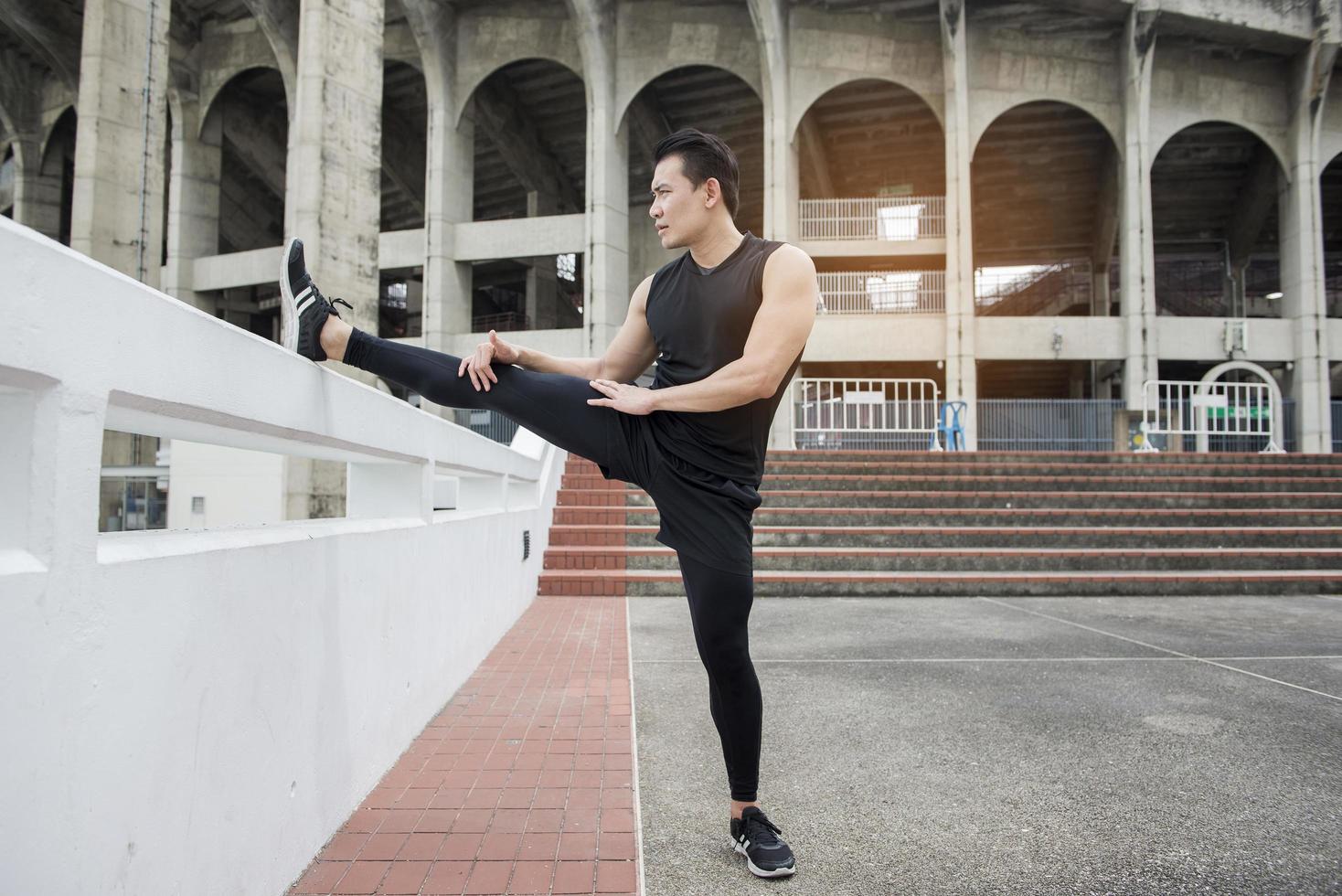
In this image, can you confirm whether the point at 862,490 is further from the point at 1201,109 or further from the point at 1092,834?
the point at 1201,109

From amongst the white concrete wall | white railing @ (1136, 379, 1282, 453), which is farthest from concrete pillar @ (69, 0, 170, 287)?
white railing @ (1136, 379, 1282, 453)

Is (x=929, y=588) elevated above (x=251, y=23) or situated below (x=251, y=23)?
below

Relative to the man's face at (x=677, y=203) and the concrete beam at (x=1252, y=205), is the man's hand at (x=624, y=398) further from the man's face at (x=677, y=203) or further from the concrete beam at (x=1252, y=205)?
the concrete beam at (x=1252, y=205)

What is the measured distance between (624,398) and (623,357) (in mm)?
368

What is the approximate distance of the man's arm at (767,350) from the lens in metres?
2.02

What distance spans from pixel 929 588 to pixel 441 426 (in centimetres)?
523

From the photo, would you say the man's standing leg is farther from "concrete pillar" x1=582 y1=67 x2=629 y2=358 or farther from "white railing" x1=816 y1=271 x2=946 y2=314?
"white railing" x1=816 y1=271 x2=946 y2=314

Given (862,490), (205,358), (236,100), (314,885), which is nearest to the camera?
(205,358)

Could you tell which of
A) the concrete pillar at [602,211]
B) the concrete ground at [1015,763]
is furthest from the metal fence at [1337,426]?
the concrete ground at [1015,763]

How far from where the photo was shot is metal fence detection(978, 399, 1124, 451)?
71.4 ft

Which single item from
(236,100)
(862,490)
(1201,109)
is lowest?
(862,490)

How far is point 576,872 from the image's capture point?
6.50ft

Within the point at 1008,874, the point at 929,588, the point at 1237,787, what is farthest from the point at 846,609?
the point at 1008,874

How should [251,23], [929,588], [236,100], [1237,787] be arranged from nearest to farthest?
[1237,787], [929,588], [251,23], [236,100]
